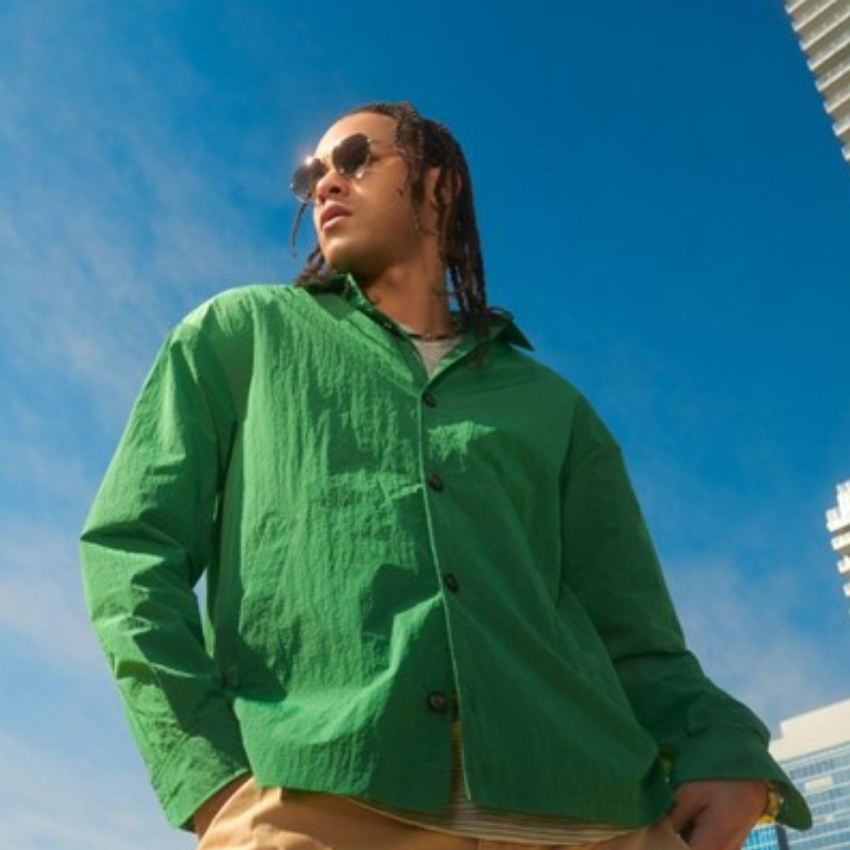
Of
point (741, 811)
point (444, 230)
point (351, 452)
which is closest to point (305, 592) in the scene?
point (351, 452)

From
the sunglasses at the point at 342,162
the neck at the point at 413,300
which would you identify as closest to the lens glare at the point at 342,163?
the sunglasses at the point at 342,162

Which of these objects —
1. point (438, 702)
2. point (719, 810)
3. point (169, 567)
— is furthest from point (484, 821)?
point (169, 567)

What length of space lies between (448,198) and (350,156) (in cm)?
32

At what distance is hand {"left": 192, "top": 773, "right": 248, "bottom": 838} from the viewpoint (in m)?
1.56

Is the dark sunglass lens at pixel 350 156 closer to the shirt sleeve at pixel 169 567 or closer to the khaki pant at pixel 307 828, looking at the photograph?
the shirt sleeve at pixel 169 567

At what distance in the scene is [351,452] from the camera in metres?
2.00

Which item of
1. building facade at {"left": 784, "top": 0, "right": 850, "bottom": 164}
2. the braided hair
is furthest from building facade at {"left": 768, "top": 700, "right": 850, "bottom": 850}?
the braided hair

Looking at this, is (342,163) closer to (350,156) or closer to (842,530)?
(350,156)

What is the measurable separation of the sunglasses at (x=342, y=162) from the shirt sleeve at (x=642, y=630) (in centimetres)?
76

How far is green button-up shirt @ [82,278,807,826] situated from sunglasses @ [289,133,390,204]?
0.33 m

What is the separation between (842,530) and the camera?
5584 cm

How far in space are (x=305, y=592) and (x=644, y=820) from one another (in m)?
0.64

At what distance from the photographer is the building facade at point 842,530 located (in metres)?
55.2

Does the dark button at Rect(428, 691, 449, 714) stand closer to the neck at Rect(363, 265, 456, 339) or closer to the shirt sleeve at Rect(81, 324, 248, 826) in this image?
the shirt sleeve at Rect(81, 324, 248, 826)
